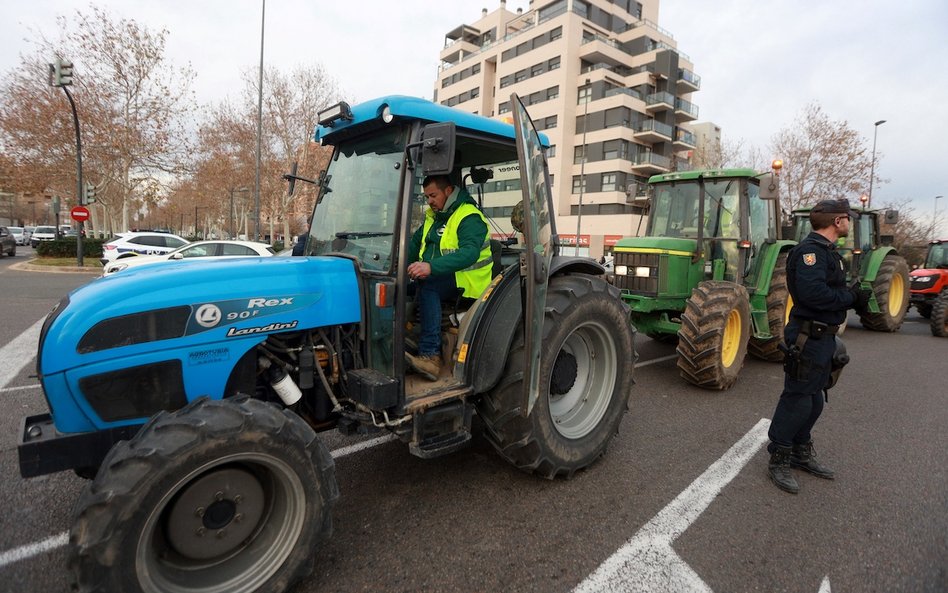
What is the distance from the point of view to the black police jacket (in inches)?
129

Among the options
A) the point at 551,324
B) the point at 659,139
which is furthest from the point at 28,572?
the point at 659,139

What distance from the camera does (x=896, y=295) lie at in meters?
10.3

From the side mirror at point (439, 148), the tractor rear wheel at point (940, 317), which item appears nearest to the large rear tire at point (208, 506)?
the side mirror at point (439, 148)

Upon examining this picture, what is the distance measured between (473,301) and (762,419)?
321 centimetres

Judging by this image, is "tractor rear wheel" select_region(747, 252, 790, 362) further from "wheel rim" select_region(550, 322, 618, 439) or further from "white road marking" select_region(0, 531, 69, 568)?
"white road marking" select_region(0, 531, 69, 568)

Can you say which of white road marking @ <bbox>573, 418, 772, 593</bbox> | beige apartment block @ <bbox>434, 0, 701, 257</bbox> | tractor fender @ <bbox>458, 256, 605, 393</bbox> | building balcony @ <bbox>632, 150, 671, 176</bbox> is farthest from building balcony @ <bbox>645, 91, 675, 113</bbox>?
tractor fender @ <bbox>458, 256, 605, 393</bbox>

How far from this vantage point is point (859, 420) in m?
4.70

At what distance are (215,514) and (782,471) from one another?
11.6 ft

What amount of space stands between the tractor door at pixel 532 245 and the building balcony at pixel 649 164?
40.2m

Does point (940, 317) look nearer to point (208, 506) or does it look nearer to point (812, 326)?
point (812, 326)

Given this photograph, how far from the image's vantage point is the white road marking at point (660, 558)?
238 cm

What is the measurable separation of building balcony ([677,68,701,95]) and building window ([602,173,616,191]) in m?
10.9

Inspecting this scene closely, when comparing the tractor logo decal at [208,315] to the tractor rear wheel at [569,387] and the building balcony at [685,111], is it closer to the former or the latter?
the tractor rear wheel at [569,387]

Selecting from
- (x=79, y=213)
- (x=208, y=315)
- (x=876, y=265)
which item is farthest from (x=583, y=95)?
(x=208, y=315)
